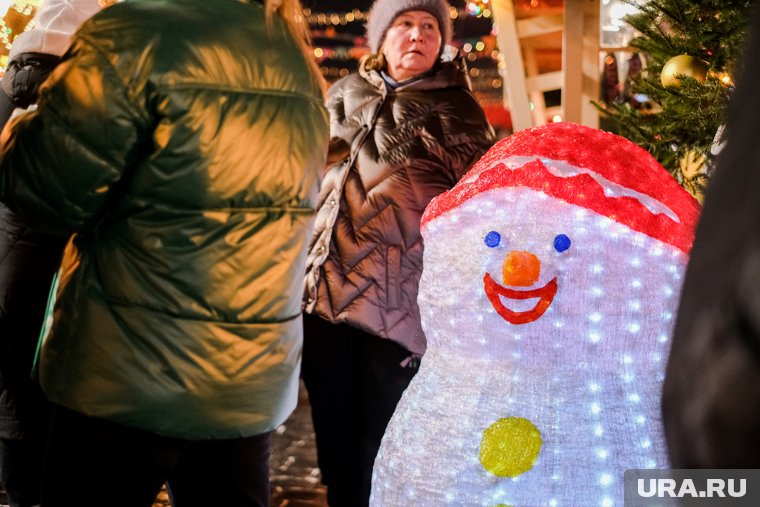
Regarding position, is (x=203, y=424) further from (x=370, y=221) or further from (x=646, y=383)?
(x=370, y=221)

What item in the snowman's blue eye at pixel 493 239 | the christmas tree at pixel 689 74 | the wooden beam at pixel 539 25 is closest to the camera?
the snowman's blue eye at pixel 493 239

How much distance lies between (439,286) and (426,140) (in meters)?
1.17

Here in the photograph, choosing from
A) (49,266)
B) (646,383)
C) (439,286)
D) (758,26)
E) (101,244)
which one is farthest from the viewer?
(49,266)

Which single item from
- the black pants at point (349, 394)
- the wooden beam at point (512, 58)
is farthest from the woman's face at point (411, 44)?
the wooden beam at point (512, 58)

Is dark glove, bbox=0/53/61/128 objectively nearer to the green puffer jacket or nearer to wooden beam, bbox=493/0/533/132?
the green puffer jacket

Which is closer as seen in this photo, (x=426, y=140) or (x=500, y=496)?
(x=500, y=496)

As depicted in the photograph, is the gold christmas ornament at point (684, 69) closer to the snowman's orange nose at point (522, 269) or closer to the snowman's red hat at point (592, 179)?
the snowman's red hat at point (592, 179)

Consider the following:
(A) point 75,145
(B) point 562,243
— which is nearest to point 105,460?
(A) point 75,145

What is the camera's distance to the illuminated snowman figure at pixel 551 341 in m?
1.91

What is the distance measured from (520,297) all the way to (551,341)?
12 centimetres

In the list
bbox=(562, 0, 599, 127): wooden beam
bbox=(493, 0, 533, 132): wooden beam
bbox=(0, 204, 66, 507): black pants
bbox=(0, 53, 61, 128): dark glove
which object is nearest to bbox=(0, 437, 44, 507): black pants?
bbox=(0, 204, 66, 507): black pants

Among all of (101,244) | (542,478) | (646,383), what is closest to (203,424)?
(101,244)

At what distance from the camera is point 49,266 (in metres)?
3.03

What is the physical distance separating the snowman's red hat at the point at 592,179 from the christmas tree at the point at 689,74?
851 mm
